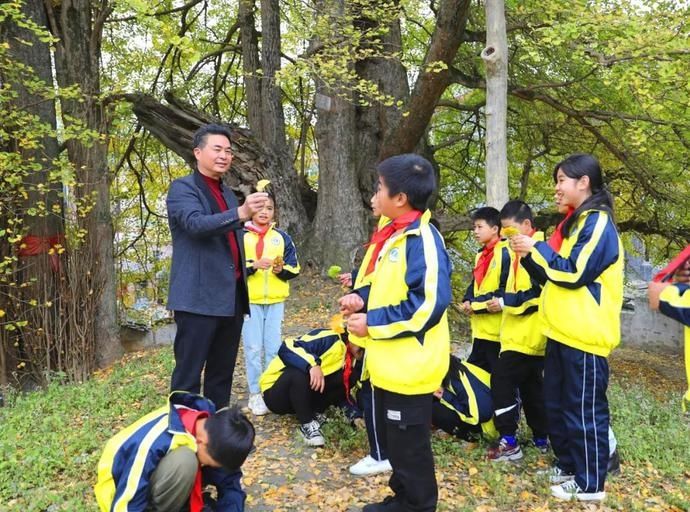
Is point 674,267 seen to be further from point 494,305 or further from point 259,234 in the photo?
point 259,234

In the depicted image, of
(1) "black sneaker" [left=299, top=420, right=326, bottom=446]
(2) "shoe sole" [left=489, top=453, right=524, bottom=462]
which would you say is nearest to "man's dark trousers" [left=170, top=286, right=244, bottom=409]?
(1) "black sneaker" [left=299, top=420, right=326, bottom=446]

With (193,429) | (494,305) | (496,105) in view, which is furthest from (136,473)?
(496,105)

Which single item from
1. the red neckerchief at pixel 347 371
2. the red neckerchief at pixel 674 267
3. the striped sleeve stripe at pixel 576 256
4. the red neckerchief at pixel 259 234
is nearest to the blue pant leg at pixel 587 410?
the striped sleeve stripe at pixel 576 256

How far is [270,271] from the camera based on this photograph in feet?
15.1

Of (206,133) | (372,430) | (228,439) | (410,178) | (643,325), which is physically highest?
(206,133)

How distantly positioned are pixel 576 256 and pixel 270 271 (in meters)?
2.46

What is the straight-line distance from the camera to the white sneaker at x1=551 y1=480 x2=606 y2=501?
3.24m

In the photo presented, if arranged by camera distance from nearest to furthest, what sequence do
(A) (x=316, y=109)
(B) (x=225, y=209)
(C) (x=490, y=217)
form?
(B) (x=225, y=209) < (C) (x=490, y=217) < (A) (x=316, y=109)

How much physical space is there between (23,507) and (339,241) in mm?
6475

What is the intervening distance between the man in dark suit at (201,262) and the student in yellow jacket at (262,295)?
109cm

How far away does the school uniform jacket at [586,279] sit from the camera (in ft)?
9.89

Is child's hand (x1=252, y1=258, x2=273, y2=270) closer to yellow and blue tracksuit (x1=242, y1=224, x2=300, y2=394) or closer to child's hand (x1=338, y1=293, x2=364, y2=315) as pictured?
yellow and blue tracksuit (x1=242, y1=224, x2=300, y2=394)

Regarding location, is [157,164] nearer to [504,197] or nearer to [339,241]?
[339,241]

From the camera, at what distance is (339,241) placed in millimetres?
9328
